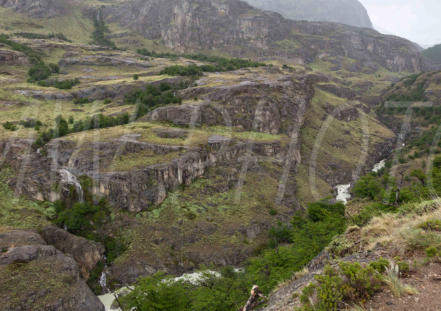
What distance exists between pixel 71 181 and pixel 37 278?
22027 mm

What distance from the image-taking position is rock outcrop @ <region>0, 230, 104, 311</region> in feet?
117

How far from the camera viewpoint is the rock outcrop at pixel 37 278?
35.7m

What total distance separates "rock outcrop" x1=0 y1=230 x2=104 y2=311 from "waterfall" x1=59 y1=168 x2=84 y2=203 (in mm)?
11718

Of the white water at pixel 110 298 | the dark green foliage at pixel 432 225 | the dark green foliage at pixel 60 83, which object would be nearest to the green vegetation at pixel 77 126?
the dark green foliage at pixel 60 83

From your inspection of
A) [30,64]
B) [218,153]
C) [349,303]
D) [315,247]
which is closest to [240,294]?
[315,247]

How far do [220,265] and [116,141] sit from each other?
122ft

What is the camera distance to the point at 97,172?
58.0 m

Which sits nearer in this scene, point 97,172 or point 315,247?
point 315,247

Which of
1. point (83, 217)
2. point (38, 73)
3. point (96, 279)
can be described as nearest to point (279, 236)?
point (96, 279)

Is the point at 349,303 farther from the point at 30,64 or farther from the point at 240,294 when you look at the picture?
the point at 30,64

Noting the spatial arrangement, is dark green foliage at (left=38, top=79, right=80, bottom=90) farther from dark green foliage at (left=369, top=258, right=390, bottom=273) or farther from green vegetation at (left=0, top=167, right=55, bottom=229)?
dark green foliage at (left=369, top=258, right=390, bottom=273)

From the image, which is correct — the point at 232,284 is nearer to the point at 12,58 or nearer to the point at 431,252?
the point at 431,252

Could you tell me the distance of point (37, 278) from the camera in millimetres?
38250

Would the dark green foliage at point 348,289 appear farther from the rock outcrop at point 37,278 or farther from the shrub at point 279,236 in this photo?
the shrub at point 279,236
